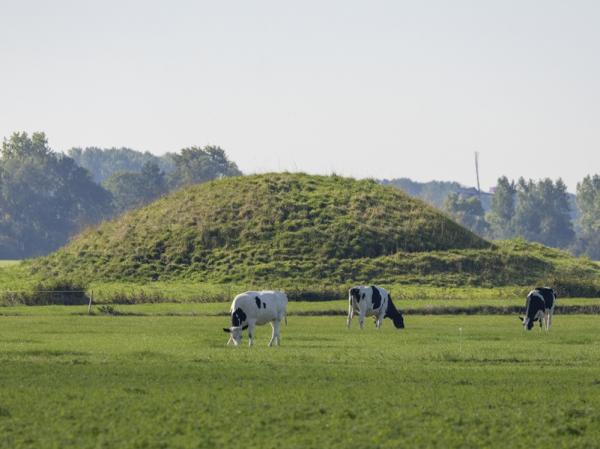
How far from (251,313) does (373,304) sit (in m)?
15.4

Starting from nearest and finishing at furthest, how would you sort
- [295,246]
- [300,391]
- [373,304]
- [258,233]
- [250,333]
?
[300,391] < [250,333] < [373,304] < [295,246] < [258,233]

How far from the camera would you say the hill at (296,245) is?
9662cm

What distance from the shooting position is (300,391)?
98.0ft

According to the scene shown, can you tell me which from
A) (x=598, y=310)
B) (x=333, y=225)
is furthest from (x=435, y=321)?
(x=333, y=225)

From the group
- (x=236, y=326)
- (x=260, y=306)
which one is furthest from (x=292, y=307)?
(x=236, y=326)

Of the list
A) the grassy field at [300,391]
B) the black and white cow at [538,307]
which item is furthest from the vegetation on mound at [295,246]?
the grassy field at [300,391]

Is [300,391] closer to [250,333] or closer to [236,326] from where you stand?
[250,333]

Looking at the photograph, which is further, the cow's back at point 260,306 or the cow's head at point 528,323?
the cow's head at point 528,323

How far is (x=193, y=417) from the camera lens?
2567 cm

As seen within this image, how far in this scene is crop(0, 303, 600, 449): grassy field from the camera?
2375 cm

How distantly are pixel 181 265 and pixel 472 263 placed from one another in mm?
23633

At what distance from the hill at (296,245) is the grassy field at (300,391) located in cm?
4615

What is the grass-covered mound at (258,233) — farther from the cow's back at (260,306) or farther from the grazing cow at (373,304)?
the cow's back at (260,306)

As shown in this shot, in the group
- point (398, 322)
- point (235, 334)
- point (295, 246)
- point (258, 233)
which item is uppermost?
point (258, 233)
